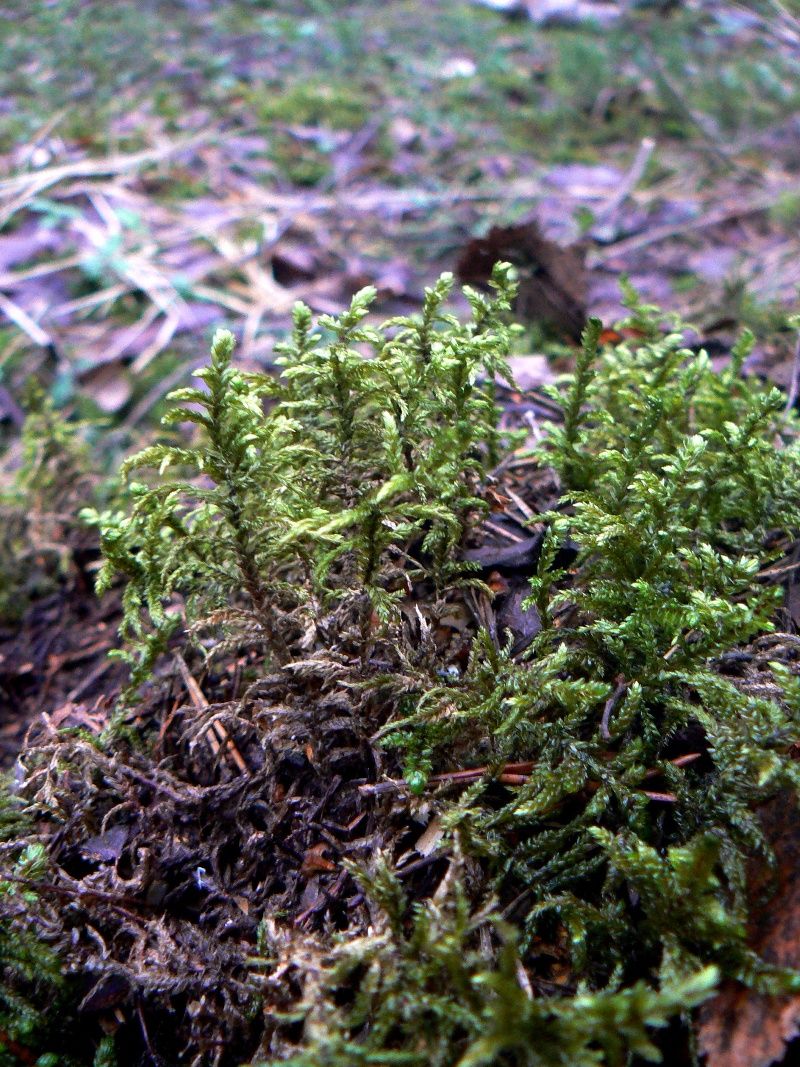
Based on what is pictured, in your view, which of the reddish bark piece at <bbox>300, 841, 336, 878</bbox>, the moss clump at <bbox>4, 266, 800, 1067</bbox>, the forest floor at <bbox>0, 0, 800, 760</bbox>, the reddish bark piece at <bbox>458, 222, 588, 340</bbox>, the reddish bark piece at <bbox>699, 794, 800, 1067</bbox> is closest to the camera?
the reddish bark piece at <bbox>699, 794, 800, 1067</bbox>

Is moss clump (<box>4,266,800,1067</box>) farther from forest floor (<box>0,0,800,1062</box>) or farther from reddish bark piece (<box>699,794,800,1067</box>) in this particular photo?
forest floor (<box>0,0,800,1062</box>)

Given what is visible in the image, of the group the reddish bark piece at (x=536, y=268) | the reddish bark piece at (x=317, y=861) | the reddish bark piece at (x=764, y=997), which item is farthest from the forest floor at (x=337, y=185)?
the reddish bark piece at (x=764, y=997)

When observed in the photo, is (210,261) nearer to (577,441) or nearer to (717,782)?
(577,441)

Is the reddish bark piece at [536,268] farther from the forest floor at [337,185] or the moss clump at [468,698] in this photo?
the moss clump at [468,698]

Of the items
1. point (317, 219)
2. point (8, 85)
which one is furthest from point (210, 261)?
point (8, 85)

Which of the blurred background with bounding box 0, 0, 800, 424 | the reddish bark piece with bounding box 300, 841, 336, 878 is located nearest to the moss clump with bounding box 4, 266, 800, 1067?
the reddish bark piece with bounding box 300, 841, 336, 878

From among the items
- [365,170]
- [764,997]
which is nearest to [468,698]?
[764,997]
